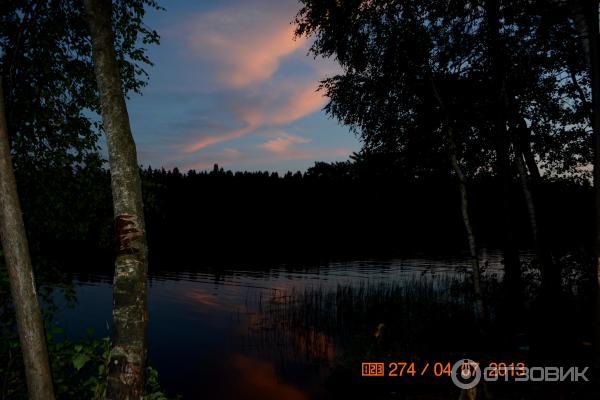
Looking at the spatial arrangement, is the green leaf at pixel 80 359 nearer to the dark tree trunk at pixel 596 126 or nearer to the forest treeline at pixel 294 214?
the forest treeline at pixel 294 214

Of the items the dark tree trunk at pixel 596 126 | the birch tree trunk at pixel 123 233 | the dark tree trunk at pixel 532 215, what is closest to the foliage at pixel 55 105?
the birch tree trunk at pixel 123 233

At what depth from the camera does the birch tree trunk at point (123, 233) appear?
492 centimetres

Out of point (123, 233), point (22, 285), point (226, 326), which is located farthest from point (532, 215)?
point (22, 285)

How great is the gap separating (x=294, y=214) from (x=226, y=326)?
288 ft

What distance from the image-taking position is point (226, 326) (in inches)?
901

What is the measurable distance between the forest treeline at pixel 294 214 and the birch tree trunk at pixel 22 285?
5260 mm

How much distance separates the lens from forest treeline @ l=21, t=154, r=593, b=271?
10280 millimetres

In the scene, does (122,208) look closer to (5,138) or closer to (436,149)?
(5,138)

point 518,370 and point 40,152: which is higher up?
point 40,152

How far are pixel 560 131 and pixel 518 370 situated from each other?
12.3 m

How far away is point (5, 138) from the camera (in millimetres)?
4625

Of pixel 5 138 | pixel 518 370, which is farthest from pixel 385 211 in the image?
pixel 5 138

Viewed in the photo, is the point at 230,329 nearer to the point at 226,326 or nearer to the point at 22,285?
the point at 226,326

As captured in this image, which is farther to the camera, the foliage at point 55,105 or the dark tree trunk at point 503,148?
the dark tree trunk at point 503,148
